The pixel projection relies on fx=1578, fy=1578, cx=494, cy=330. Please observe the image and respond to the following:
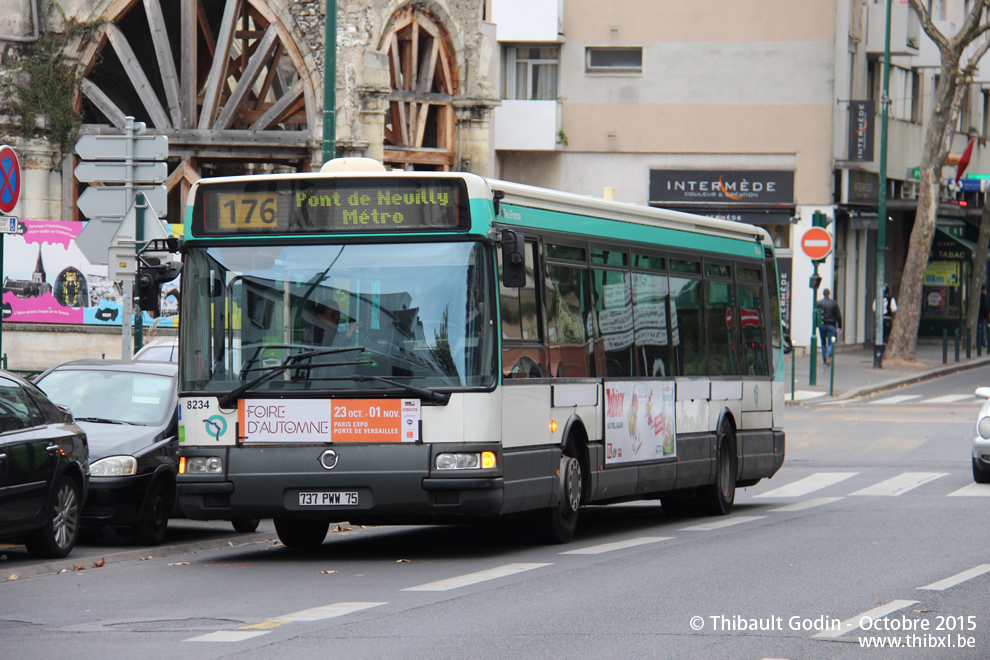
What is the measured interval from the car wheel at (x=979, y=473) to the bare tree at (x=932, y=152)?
74.1ft

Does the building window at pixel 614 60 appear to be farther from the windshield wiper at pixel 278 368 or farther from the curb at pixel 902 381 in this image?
the windshield wiper at pixel 278 368

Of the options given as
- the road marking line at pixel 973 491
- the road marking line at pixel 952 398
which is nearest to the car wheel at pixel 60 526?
the road marking line at pixel 973 491

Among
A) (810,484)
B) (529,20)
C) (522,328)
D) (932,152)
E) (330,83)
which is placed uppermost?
(529,20)

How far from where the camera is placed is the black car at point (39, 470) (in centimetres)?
1095

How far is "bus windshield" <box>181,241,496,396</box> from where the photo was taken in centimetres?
1098

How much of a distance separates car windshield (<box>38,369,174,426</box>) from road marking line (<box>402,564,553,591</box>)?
13.2 ft

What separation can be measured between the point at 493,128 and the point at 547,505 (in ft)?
115

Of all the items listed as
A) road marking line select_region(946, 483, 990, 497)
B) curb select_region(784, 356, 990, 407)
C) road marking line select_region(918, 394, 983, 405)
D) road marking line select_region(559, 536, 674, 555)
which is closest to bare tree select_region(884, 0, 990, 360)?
curb select_region(784, 356, 990, 407)

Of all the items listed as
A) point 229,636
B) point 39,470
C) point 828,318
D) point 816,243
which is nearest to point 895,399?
point 816,243

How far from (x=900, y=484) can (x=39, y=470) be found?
1059 cm

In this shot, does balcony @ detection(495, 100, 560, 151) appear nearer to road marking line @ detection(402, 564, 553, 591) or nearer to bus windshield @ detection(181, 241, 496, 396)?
bus windshield @ detection(181, 241, 496, 396)

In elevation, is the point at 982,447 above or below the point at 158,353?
below

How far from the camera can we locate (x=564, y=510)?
12289mm

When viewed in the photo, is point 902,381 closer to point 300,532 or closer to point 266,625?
point 300,532
